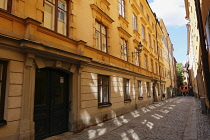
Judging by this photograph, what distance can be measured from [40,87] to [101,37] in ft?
17.5

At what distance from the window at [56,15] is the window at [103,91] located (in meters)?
3.60

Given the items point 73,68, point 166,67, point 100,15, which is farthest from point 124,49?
point 166,67

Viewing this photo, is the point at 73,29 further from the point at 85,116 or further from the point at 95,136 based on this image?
the point at 95,136

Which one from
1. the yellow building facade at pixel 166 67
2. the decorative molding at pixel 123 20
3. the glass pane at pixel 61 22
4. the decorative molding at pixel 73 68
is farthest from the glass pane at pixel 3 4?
the yellow building facade at pixel 166 67

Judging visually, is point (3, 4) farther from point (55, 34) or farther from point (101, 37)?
point (101, 37)

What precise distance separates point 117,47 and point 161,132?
6646 millimetres

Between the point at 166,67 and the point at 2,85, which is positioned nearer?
the point at 2,85

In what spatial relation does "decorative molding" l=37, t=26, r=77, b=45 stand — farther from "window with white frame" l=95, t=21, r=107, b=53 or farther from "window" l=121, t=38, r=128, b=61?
"window" l=121, t=38, r=128, b=61

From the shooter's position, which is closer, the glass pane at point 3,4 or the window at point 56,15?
the glass pane at point 3,4

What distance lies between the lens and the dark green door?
5.75m

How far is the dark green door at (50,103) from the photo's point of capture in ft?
18.9

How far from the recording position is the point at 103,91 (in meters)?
9.68

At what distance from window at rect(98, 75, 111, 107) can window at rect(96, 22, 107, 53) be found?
181 cm

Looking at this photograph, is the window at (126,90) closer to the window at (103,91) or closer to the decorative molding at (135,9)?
the window at (103,91)
